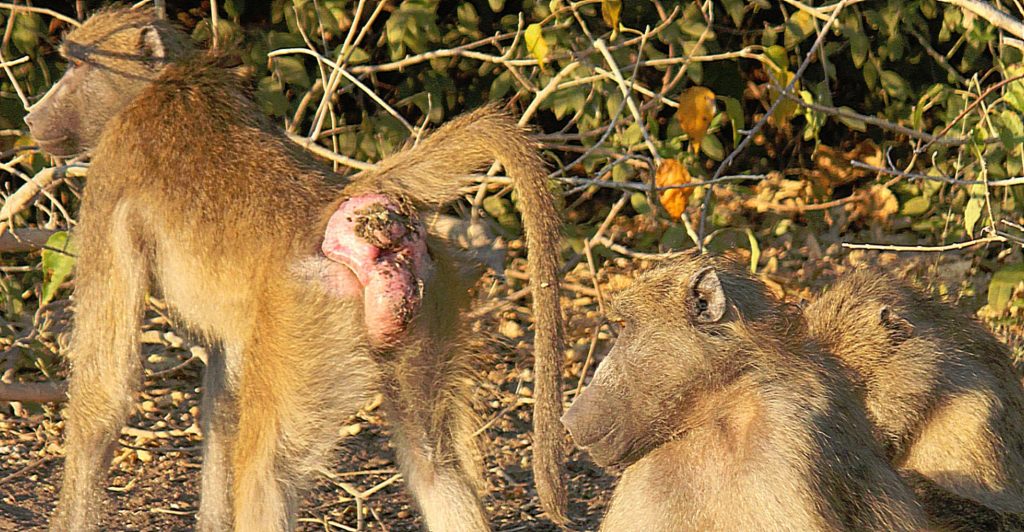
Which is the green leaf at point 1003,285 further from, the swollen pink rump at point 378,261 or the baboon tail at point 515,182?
the swollen pink rump at point 378,261

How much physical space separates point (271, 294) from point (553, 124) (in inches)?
116

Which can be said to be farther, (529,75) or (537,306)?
(529,75)

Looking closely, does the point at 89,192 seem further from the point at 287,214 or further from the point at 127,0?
the point at 127,0

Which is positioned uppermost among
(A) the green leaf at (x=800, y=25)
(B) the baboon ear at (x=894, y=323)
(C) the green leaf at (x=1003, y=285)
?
(B) the baboon ear at (x=894, y=323)

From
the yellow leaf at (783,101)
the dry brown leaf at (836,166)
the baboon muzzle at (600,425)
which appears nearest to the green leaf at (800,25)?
the yellow leaf at (783,101)

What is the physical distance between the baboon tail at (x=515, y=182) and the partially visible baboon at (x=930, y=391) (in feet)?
1.85

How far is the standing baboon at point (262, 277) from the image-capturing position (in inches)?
121

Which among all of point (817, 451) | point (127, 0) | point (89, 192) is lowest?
point (127, 0)

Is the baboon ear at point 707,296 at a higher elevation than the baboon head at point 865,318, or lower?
higher

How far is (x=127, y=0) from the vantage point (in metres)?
5.51

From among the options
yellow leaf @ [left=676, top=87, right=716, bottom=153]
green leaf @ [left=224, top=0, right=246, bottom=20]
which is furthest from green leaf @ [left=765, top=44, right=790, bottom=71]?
green leaf @ [left=224, top=0, right=246, bottom=20]

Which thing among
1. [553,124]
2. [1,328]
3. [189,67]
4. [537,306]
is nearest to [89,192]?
[189,67]

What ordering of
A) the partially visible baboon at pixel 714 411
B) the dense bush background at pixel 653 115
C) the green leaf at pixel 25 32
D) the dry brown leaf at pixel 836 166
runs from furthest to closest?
the dry brown leaf at pixel 836 166 → the green leaf at pixel 25 32 → the dense bush background at pixel 653 115 → the partially visible baboon at pixel 714 411

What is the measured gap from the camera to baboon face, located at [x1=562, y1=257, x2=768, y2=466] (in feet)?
8.27
